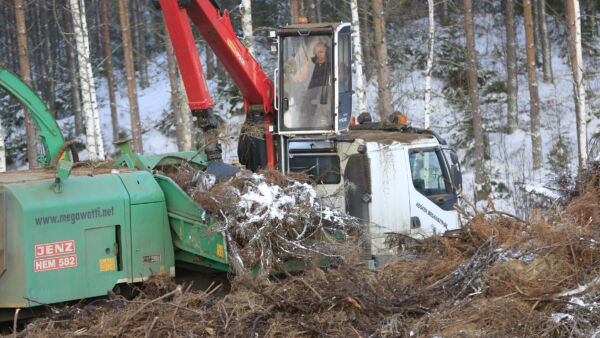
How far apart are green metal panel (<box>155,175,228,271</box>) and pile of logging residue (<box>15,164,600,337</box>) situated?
1.65ft

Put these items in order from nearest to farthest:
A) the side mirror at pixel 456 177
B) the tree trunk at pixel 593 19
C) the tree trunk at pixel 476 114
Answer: the side mirror at pixel 456 177, the tree trunk at pixel 476 114, the tree trunk at pixel 593 19

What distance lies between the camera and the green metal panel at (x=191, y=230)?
6016 millimetres

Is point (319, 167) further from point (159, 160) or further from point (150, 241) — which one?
point (150, 241)

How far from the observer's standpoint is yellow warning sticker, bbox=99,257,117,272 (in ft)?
19.2

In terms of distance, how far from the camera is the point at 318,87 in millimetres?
8375

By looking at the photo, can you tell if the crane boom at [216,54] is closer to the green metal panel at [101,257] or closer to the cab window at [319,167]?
the cab window at [319,167]

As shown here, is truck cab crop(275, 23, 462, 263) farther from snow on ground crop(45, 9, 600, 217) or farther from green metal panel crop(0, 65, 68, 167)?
snow on ground crop(45, 9, 600, 217)

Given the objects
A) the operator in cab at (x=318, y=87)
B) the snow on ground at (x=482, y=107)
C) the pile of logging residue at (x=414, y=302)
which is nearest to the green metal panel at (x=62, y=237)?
the pile of logging residue at (x=414, y=302)

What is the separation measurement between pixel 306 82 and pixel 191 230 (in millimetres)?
3132

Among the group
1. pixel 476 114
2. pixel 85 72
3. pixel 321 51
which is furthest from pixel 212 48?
pixel 476 114

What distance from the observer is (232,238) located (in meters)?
5.96

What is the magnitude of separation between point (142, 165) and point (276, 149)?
2107mm

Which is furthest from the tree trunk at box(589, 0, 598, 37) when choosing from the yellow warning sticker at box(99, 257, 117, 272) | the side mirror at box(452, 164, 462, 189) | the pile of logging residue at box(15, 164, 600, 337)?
the yellow warning sticker at box(99, 257, 117, 272)

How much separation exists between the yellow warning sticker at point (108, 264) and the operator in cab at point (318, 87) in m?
3.45
